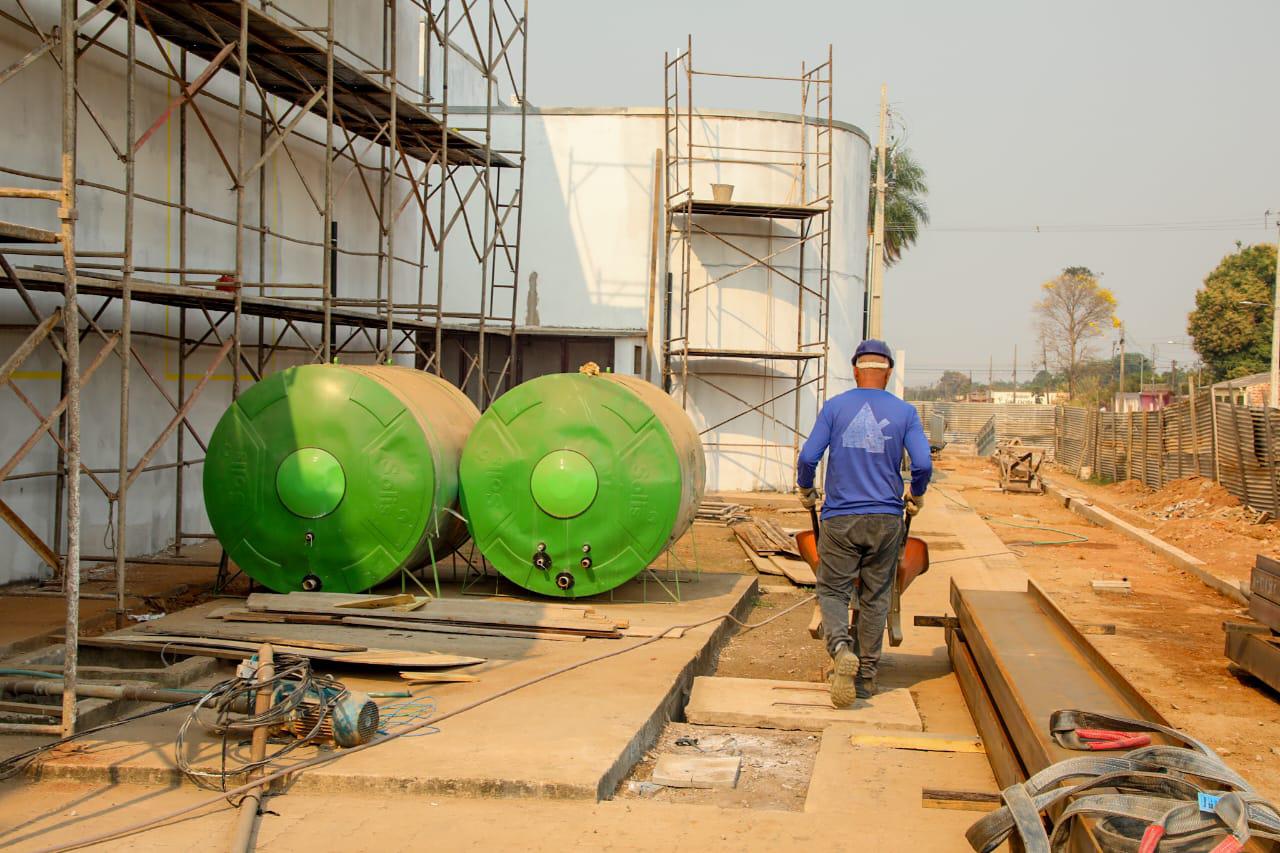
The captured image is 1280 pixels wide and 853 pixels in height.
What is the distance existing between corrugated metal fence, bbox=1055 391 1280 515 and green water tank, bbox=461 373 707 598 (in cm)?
1298

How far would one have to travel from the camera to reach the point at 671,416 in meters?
10.7

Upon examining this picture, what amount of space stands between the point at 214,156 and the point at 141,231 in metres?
1.76

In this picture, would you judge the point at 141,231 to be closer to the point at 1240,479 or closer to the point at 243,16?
the point at 243,16

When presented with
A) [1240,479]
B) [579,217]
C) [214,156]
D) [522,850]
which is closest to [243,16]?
[214,156]

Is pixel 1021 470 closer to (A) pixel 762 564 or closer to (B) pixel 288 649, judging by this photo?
(A) pixel 762 564

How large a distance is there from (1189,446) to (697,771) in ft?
68.8

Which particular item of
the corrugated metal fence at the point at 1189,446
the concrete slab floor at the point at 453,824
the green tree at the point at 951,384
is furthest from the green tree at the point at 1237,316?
the green tree at the point at 951,384

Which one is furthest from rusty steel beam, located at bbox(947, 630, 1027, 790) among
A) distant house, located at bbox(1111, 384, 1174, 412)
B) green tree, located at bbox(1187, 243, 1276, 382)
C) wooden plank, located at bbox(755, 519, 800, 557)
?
green tree, located at bbox(1187, 243, 1276, 382)

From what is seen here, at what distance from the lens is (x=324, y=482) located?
941cm

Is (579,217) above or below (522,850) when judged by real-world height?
above

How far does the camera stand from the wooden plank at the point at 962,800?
5.30m

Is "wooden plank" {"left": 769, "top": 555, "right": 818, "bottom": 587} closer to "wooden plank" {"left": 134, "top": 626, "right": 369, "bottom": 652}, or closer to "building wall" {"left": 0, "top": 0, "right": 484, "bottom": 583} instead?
"wooden plank" {"left": 134, "top": 626, "right": 369, "bottom": 652}

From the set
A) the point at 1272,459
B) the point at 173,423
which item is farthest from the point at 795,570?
the point at 1272,459

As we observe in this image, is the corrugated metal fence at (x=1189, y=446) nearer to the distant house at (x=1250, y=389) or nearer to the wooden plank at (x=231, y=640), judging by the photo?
the distant house at (x=1250, y=389)
